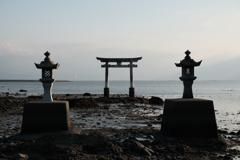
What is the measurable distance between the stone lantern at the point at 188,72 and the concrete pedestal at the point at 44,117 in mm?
4103

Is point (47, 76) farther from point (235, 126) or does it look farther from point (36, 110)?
point (235, 126)

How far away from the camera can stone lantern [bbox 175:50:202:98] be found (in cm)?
984

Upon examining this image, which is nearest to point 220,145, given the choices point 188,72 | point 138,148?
point 138,148

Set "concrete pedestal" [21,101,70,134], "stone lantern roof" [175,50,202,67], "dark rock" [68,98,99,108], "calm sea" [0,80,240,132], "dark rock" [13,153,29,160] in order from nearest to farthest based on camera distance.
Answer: "dark rock" [13,153,29,160]
"concrete pedestal" [21,101,70,134]
"stone lantern roof" [175,50,202,67]
"calm sea" [0,80,240,132]
"dark rock" [68,98,99,108]

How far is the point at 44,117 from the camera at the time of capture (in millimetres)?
9125

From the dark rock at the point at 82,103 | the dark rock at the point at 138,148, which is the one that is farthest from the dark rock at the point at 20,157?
the dark rock at the point at 82,103

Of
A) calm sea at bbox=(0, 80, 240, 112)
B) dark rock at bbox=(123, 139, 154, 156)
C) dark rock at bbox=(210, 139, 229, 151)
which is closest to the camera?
dark rock at bbox=(123, 139, 154, 156)

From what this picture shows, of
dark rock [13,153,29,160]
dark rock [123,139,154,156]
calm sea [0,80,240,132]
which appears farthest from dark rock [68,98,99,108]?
dark rock [13,153,29,160]

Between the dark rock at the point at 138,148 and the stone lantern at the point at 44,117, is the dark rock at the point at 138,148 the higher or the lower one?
the lower one

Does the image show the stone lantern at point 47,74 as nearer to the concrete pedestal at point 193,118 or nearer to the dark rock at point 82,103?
the concrete pedestal at point 193,118

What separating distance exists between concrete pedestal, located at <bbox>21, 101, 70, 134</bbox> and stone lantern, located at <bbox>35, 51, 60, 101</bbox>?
0.71 metres

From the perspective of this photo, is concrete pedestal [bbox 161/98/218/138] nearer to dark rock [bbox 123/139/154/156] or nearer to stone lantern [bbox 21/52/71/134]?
dark rock [bbox 123/139/154/156]

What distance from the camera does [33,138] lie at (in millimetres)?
8547

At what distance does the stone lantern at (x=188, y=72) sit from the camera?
32.3ft
